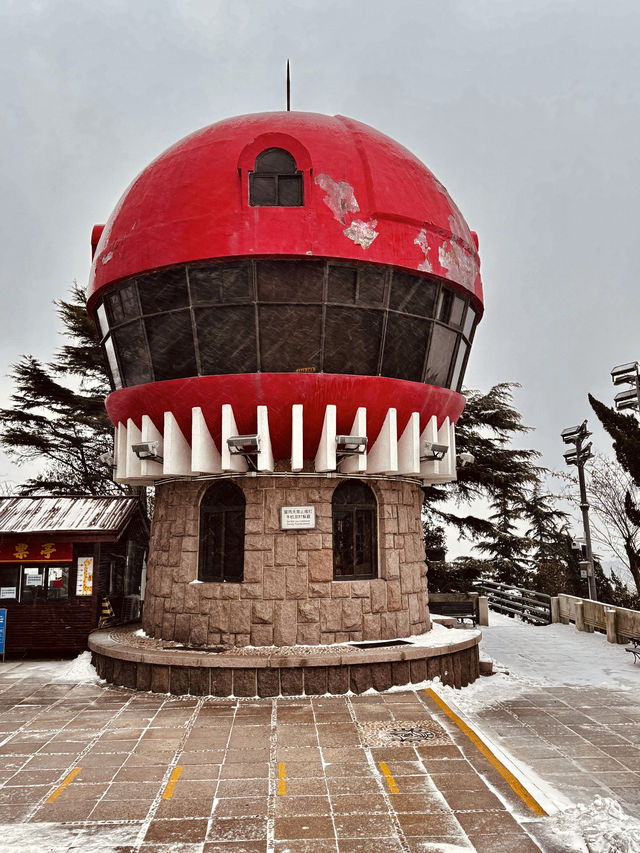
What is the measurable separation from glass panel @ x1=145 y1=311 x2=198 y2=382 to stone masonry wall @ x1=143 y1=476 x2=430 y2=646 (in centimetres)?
209

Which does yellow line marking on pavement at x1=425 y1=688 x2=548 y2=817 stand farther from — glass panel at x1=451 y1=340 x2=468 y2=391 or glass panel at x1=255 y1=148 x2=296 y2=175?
glass panel at x1=255 y1=148 x2=296 y2=175

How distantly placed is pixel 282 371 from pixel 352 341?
132 centimetres

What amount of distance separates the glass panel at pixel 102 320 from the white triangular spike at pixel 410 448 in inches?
240

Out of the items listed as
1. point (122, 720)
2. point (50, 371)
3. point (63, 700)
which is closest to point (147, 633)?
point (63, 700)

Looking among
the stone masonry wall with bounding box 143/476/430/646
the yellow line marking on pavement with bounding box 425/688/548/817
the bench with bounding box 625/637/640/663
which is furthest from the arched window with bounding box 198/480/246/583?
the bench with bounding box 625/637/640/663

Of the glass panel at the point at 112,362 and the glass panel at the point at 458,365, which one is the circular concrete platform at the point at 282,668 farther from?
the glass panel at the point at 458,365

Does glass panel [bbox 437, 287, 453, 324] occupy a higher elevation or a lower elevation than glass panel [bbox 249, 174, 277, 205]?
lower

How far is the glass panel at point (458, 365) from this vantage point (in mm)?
13461

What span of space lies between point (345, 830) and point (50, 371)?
80.1 feet

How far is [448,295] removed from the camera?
1258cm

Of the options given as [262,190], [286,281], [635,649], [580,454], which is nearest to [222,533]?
[286,281]

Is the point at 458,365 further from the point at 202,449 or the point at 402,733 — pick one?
the point at 402,733

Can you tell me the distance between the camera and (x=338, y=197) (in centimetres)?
1162

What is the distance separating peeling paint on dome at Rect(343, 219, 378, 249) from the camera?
37.3 feet
